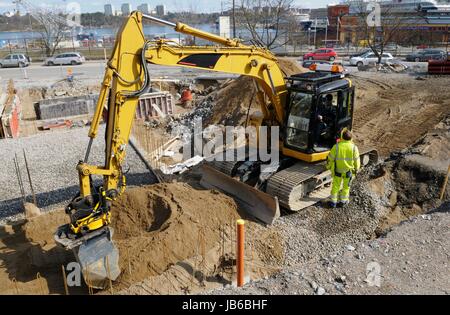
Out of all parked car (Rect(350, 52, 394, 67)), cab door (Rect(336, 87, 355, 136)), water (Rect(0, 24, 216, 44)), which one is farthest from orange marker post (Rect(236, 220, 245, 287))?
water (Rect(0, 24, 216, 44))

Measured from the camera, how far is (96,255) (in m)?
5.73

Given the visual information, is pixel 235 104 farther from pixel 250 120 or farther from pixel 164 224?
pixel 164 224

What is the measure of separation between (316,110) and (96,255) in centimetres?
495

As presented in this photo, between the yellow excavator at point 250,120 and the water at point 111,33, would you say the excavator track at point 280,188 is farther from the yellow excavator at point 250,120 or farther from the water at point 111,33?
the water at point 111,33

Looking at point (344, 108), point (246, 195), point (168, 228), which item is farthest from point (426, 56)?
point (168, 228)

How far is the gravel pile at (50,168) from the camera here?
30.8 feet

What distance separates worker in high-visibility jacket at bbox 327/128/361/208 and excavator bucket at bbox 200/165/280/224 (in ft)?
4.46

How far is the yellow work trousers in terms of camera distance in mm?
7880

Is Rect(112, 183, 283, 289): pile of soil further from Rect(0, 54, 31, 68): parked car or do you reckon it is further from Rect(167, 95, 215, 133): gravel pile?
Rect(0, 54, 31, 68): parked car

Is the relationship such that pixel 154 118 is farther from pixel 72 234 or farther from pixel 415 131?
pixel 72 234

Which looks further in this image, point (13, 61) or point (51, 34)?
point (51, 34)
